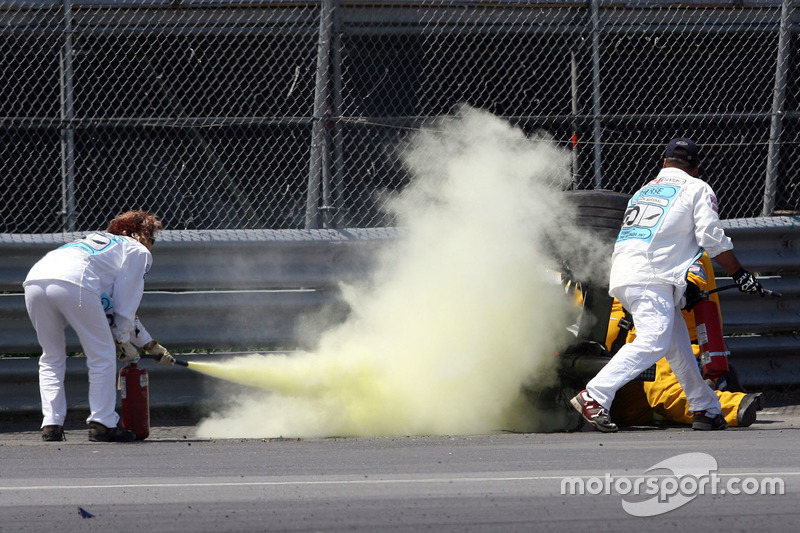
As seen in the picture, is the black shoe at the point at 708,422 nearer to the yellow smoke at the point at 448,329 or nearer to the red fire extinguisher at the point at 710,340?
the red fire extinguisher at the point at 710,340

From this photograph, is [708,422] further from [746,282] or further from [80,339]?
[80,339]

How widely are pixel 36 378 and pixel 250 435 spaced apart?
5.31 ft

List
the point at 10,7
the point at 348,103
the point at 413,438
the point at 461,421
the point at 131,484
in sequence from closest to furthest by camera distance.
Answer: the point at 131,484, the point at 413,438, the point at 461,421, the point at 10,7, the point at 348,103

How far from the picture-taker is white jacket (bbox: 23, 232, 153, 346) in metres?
5.81

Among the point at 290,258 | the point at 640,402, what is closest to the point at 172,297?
the point at 290,258

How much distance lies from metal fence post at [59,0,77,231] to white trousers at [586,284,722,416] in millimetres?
3753

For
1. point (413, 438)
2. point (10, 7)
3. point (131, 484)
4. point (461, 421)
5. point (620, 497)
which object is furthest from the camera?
point (10, 7)

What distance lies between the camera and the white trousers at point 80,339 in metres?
5.77

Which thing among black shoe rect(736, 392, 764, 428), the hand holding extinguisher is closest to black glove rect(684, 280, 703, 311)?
the hand holding extinguisher

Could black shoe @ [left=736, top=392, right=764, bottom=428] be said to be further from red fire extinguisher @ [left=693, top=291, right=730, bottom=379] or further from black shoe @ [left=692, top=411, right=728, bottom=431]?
red fire extinguisher @ [left=693, top=291, right=730, bottom=379]

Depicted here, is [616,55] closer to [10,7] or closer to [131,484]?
[10,7]

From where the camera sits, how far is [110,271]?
232 inches

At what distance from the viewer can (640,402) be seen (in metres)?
6.18

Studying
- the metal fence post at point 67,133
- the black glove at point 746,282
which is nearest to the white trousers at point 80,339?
the metal fence post at point 67,133
